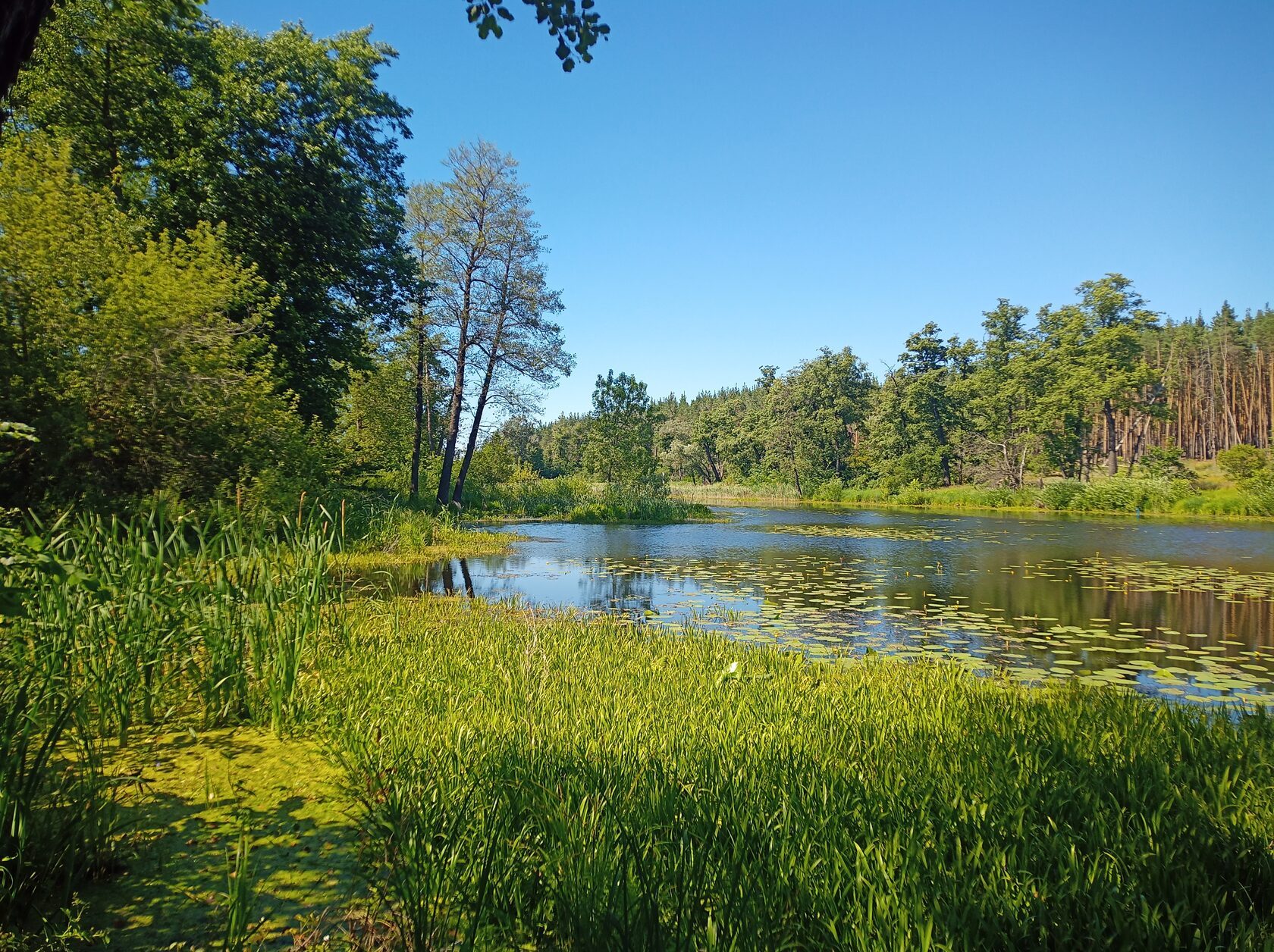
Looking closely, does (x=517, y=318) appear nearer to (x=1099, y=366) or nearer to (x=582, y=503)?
(x=582, y=503)

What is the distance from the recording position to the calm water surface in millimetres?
7363

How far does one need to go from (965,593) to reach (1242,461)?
138 ft

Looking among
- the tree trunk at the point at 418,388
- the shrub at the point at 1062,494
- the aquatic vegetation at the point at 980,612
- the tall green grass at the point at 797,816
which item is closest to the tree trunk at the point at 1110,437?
the shrub at the point at 1062,494

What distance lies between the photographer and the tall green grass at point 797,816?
6.47 ft

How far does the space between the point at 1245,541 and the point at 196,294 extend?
29.1 m

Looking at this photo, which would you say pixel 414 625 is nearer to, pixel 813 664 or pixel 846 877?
pixel 813 664

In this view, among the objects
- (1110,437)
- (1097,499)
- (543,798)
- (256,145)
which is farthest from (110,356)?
(1110,437)

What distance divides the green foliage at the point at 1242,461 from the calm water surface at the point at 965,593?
2161 centimetres

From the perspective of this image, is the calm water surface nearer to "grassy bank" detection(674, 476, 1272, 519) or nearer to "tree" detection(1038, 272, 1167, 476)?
"grassy bank" detection(674, 476, 1272, 519)

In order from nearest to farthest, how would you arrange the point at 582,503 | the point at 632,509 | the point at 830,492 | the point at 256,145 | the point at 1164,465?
the point at 256,145
the point at 632,509
the point at 582,503
the point at 1164,465
the point at 830,492

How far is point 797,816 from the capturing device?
2.49 metres

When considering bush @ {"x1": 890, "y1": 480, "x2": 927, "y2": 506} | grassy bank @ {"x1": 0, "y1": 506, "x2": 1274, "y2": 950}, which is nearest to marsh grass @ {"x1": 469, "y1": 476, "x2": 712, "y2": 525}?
bush @ {"x1": 890, "y1": 480, "x2": 927, "y2": 506}

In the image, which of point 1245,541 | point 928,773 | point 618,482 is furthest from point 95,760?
point 618,482

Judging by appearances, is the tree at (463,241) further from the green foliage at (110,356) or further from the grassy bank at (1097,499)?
the grassy bank at (1097,499)
